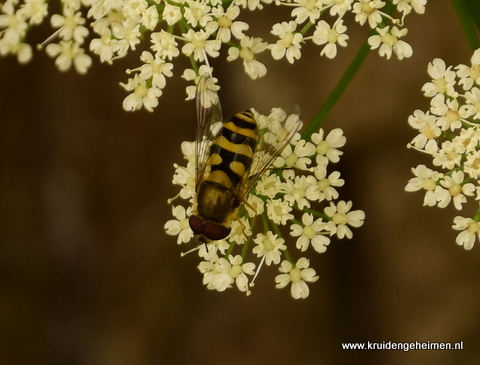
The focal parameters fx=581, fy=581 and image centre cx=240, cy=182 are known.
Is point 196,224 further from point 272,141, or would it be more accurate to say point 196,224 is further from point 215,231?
point 272,141

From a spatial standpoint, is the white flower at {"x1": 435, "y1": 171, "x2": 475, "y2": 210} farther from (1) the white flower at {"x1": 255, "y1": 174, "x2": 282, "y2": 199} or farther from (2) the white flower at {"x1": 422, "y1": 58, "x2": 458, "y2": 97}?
(1) the white flower at {"x1": 255, "y1": 174, "x2": 282, "y2": 199}

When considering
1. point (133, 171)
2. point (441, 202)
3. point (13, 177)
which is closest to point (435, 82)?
point (441, 202)

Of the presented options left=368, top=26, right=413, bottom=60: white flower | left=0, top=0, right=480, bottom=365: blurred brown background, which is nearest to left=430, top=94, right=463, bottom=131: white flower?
left=368, top=26, right=413, bottom=60: white flower

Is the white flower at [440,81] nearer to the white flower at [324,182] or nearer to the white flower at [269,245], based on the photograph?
the white flower at [324,182]

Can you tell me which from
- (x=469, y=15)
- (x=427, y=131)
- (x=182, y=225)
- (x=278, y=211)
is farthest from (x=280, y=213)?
(x=469, y=15)

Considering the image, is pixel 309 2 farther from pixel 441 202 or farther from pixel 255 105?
pixel 255 105

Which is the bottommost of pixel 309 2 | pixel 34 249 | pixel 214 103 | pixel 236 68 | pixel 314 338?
pixel 314 338
